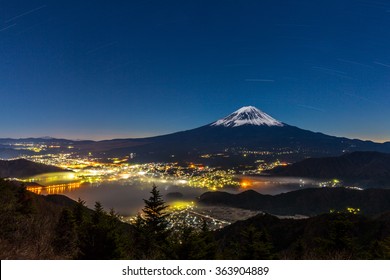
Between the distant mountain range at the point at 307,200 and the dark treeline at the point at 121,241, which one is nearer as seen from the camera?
the dark treeline at the point at 121,241

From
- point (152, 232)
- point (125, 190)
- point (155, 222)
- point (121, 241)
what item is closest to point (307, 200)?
point (125, 190)

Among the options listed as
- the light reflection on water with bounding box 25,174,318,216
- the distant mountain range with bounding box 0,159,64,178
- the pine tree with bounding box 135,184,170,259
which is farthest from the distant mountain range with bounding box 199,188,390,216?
the distant mountain range with bounding box 0,159,64,178

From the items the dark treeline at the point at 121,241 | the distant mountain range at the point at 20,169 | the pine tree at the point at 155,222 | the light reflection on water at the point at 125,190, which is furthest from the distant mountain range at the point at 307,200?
the distant mountain range at the point at 20,169

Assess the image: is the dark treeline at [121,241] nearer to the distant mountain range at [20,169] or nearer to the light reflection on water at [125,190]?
the light reflection on water at [125,190]

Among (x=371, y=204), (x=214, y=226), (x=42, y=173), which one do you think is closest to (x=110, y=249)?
(x=214, y=226)
